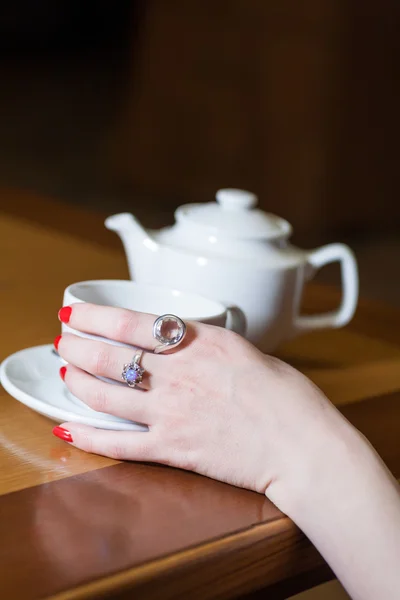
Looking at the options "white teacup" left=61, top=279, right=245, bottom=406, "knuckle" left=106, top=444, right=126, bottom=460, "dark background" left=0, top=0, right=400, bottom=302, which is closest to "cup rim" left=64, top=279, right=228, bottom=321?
"white teacup" left=61, top=279, right=245, bottom=406

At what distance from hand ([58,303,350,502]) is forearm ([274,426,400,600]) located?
2 centimetres

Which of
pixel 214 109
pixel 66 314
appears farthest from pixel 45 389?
pixel 214 109

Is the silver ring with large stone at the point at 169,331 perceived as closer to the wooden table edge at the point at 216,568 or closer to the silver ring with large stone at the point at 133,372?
the silver ring with large stone at the point at 133,372

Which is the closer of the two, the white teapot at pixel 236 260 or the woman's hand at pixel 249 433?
A: the woman's hand at pixel 249 433

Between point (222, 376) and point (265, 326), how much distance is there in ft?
0.73

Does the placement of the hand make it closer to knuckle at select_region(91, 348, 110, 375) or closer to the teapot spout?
knuckle at select_region(91, 348, 110, 375)

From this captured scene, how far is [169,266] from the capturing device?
733 mm

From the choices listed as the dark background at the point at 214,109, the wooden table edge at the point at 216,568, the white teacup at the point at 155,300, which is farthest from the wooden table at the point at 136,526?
the dark background at the point at 214,109

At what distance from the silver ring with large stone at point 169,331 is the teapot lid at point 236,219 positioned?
8.7 inches

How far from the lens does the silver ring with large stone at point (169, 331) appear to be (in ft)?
1.73

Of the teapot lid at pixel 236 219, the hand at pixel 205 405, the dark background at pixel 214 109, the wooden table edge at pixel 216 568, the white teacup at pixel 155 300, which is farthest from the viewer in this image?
the dark background at pixel 214 109

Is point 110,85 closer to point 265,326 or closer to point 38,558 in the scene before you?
point 265,326

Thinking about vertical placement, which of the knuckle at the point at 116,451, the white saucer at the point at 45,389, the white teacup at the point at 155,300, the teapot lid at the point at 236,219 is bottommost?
the knuckle at the point at 116,451

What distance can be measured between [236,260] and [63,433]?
248mm
